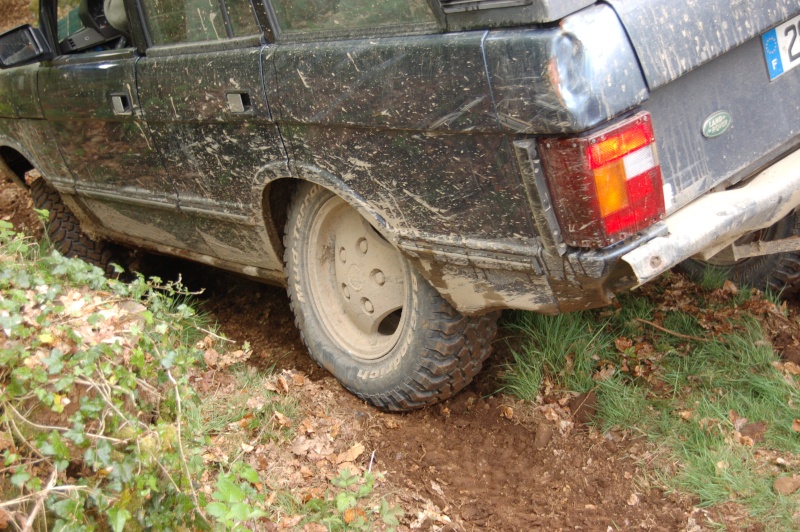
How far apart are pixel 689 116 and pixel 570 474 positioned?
1.30 metres

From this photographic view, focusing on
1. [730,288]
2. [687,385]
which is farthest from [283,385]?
[730,288]

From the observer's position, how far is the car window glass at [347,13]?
94.6 inches

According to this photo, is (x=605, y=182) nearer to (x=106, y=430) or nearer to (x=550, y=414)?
(x=550, y=414)

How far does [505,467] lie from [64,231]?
3179mm

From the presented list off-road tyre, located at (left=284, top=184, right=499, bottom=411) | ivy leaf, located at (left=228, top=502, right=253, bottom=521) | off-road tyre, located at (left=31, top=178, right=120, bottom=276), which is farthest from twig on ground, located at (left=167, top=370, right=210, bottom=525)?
off-road tyre, located at (left=31, top=178, right=120, bottom=276)

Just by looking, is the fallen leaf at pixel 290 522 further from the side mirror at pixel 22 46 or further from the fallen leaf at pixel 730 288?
the side mirror at pixel 22 46

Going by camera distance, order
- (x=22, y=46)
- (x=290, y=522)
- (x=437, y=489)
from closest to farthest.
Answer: (x=290, y=522)
(x=437, y=489)
(x=22, y=46)

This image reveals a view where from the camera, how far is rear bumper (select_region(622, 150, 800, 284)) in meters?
2.21

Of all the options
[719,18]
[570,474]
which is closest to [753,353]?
[570,474]

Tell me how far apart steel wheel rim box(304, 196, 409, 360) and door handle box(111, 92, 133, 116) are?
1.01 metres

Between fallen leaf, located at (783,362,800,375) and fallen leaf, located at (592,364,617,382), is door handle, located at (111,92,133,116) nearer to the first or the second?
fallen leaf, located at (592,364,617,382)

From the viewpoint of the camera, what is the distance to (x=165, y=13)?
3.30m

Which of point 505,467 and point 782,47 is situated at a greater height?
point 782,47

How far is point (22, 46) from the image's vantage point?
12.7 ft
